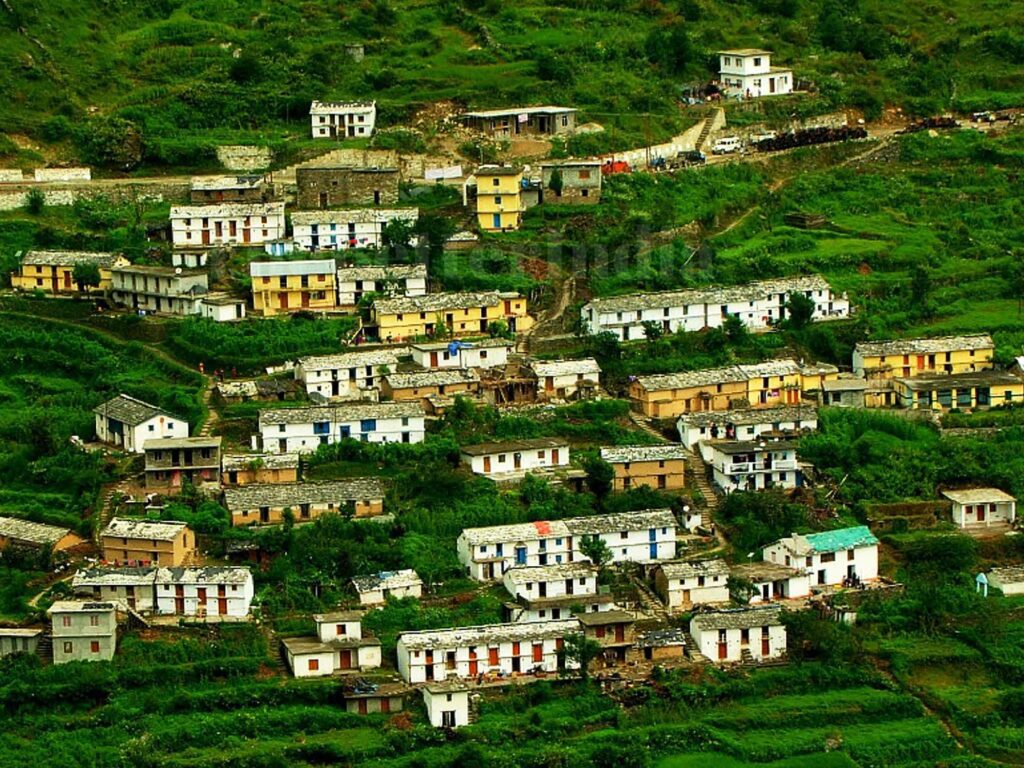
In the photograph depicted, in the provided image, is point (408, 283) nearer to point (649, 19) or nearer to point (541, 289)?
point (541, 289)

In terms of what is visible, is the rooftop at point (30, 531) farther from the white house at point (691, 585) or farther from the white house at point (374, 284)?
the white house at point (691, 585)

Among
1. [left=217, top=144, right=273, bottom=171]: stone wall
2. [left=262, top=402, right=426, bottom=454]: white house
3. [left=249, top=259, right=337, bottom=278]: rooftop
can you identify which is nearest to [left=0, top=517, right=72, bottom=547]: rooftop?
[left=262, top=402, right=426, bottom=454]: white house

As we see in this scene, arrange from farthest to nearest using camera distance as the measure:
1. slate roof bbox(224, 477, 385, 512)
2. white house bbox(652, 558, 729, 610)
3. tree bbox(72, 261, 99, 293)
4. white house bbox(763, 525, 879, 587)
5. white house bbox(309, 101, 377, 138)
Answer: white house bbox(309, 101, 377, 138)
tree bbox(72, 261, 99, 293)
white house bbox(763, 525, 879, 587)
slate roof bbox(224, 477, 385, 512)
white house bbox(652, 558, 729, 610)

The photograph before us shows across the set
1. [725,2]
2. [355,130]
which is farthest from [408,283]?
[725,2]

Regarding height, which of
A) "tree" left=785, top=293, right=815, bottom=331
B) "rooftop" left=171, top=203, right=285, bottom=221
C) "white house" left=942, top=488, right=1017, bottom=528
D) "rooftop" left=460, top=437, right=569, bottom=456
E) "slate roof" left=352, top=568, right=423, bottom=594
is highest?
"rooftop" left=171, top=203, right=285, bottom=221

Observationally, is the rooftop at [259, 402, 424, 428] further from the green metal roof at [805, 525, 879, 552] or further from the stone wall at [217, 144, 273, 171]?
the stone wall at [217, 144, 273, 171]
